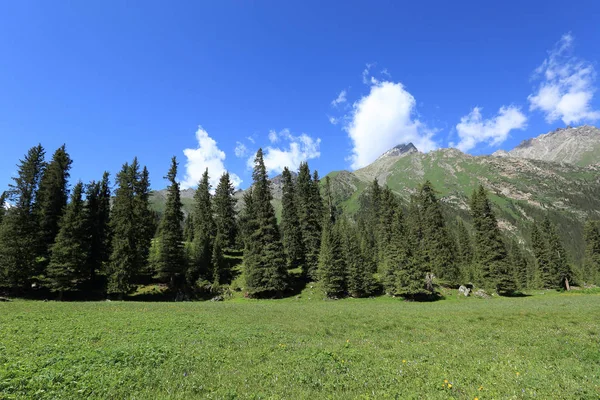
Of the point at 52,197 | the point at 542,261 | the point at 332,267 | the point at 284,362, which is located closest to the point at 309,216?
the point at 332,267

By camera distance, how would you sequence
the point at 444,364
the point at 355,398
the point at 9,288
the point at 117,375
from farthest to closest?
the point at 9,288 → the point at 444,364 → the point at 117,375 → the point at 355,398

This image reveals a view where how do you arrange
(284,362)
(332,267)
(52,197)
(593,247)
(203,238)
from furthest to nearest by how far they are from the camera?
(593,247) < (203,238) < (332,267) < (52,197) < (284,362)

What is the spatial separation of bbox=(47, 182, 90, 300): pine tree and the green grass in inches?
1038

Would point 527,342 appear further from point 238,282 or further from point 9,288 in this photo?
point 9,288

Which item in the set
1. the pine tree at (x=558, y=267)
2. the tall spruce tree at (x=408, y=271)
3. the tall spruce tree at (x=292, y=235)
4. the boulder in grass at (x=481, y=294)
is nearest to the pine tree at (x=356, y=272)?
the tall spruce tree at (x=408, y=271)

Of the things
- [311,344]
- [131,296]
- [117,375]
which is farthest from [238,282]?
[117,375]

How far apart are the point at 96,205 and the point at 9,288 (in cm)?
1819

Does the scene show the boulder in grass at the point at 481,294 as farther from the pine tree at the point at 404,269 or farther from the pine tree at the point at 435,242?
the pine tree at the point at 404,269

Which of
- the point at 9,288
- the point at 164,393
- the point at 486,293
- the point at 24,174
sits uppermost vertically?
the point at 24,174

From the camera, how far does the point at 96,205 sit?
178ft

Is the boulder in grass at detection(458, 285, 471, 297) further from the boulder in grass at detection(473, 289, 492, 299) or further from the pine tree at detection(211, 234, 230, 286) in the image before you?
the pine tree at detection(211, 234, 230, 286)

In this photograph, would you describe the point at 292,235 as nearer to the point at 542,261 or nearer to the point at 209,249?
the point at 209,249

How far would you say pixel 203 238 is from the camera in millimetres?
61031

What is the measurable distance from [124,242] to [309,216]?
36942 mm
